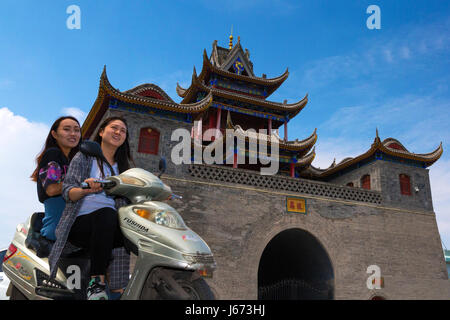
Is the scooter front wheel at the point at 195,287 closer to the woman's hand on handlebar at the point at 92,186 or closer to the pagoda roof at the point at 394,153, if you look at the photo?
the woman's hand on handlebar at the point at 92,186

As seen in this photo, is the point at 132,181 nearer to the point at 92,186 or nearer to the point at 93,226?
the point at 92,186

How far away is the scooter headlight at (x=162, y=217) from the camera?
7.68 feet

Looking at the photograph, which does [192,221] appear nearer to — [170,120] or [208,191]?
[208,191]

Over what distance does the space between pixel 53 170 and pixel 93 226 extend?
55cm

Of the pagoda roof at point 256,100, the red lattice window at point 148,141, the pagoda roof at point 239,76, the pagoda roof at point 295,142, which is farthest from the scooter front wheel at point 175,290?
the pagoda roof at point 239,76

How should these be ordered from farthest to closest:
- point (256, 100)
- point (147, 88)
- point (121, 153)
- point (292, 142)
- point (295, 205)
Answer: point (256, 100) < point (292, 142) < point (295, 205) < point (147, 88) < point (121, 153)

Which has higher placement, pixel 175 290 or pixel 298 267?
pixel 298 267

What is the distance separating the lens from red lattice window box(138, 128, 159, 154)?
11.3m

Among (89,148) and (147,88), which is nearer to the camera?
(89,148)

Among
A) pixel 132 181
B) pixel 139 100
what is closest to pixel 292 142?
pixel 139 100

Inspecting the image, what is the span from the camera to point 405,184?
15.1 m

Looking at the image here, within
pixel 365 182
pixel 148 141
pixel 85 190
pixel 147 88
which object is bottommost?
pixel 85 190

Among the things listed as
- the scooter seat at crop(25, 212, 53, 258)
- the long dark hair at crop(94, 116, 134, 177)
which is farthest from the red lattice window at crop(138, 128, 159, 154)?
the scooter seat at crop(25, 212, 53, 258)

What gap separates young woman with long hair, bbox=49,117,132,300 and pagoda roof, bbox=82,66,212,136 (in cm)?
898
